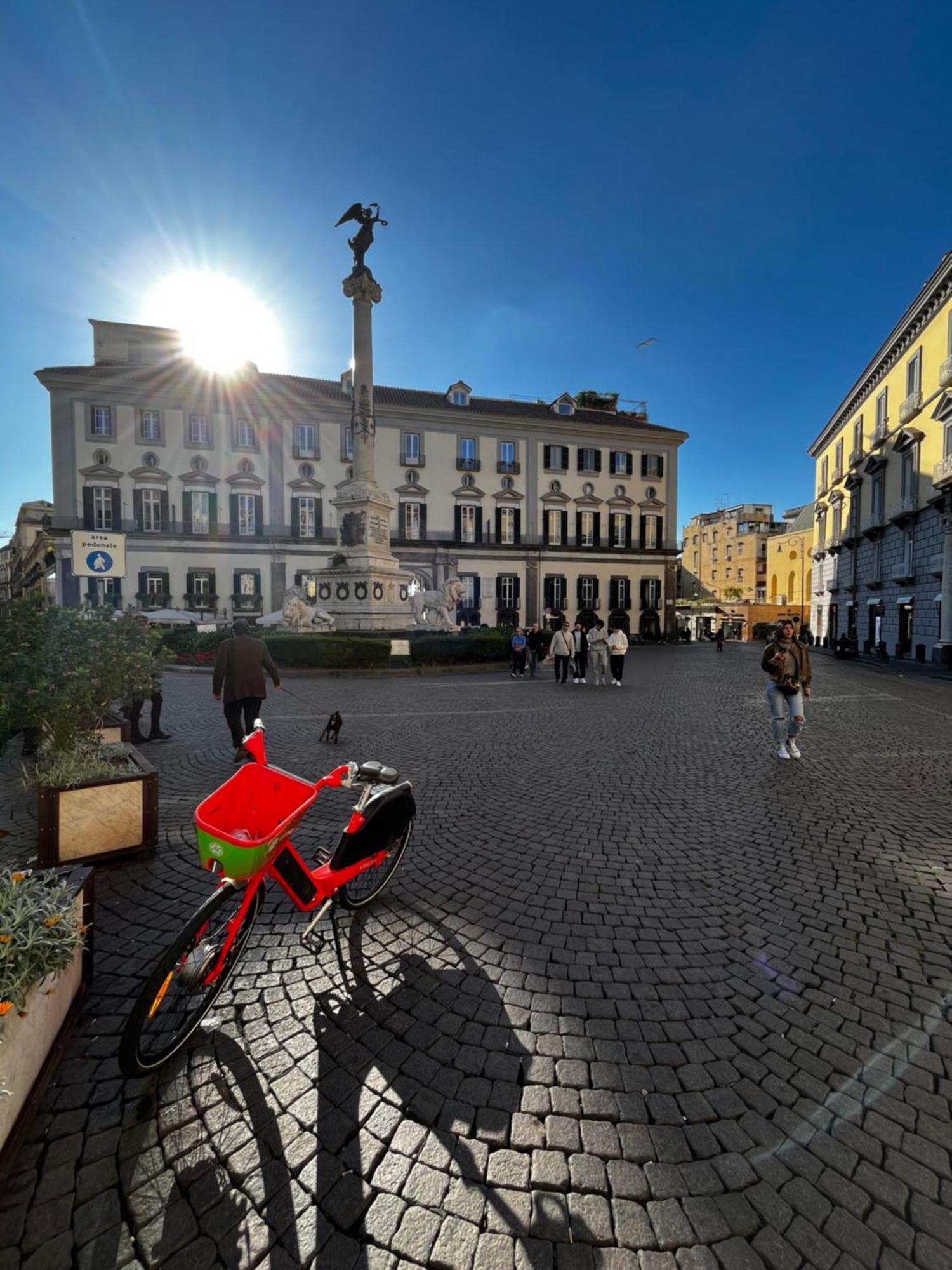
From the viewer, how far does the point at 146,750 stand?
752 cm

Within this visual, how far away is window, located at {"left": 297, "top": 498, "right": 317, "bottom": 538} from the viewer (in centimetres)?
3928

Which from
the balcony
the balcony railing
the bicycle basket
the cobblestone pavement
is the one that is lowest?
the cobblestone pavement

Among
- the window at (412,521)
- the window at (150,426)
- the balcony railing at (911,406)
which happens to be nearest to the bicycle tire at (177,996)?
the balcony railing at (911,406)

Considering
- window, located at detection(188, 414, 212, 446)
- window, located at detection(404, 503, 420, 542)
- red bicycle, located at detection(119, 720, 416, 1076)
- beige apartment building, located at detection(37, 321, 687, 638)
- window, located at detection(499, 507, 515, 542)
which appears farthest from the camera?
window, located at detection(499, 507, 515, 542)

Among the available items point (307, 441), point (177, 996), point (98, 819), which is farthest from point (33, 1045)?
point (307, 441)

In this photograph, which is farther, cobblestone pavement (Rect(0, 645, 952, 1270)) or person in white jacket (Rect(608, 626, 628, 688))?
person in white jacket (Rect(608, 626, 628, 688))

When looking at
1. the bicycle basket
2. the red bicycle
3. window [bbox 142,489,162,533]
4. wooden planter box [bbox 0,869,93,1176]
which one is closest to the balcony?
the red bicycle

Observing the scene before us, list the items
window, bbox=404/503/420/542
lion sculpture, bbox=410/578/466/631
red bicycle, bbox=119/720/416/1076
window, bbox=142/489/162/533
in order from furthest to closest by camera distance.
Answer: window, bbox=404/503/420/542, window, bbox=142/489/162/533, lion sculpture, bbox=410/578/466/631, red bicycle, bbox=119/720/416/1076

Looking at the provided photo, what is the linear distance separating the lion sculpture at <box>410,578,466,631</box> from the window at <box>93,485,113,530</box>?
83.5ft

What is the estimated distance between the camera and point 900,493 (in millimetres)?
28766

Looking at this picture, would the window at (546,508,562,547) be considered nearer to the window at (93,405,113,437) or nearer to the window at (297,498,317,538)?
the window at (297,498,317,538)

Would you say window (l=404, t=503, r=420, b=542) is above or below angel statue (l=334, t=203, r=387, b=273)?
below

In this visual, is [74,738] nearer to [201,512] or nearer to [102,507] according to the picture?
[201,512]

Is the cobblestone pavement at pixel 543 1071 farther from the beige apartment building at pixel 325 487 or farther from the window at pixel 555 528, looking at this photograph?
the window at pixel 555 528
